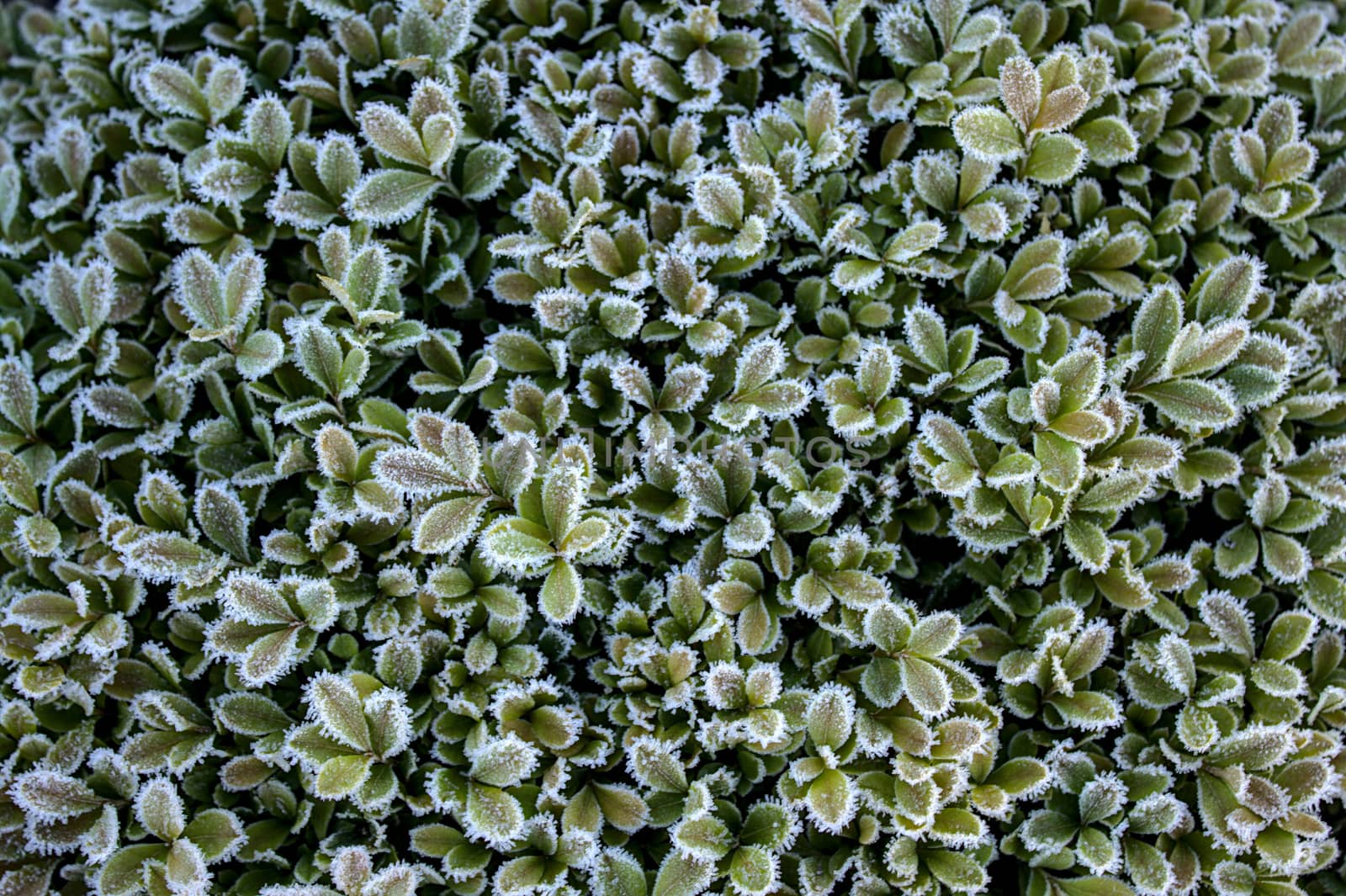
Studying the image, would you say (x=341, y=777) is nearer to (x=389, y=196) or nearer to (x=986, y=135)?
(x=389, y=196)

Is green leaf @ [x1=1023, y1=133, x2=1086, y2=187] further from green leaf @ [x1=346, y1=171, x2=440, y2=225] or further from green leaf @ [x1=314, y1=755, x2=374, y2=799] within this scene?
green leaf @ [x1=314, y1=755, x2=374, y2=799]

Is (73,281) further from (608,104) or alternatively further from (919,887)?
(919,887)

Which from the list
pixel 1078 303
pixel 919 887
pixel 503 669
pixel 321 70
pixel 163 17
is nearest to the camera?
pixel 919 887

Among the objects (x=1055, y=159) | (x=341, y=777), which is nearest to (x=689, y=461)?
(x=341, y=777)

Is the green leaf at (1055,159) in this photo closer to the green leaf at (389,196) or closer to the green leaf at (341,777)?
the green leaf at (389,196)

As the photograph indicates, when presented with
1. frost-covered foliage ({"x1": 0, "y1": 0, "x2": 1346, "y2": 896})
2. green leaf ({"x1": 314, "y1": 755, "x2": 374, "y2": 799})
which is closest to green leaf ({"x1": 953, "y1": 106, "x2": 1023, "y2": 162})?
frost-covered foliage ({"x1": 0, "y1": 0, "x2": 1346, "y2": 896})

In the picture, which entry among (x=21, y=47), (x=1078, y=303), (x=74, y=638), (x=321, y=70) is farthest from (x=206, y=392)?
(x=1078, y=303)

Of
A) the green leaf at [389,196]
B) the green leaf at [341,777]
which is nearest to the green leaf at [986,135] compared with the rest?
the green leaf at [389,196]

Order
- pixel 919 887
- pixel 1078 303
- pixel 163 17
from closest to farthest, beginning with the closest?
pixel 919 887 → pixel 1078 303 → pixel 163 17
